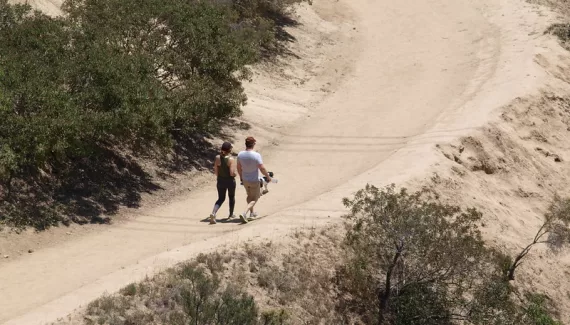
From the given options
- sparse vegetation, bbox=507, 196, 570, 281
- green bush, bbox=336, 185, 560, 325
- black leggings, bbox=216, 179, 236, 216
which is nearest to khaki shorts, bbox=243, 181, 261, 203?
black leggings, bbox=216, 179, 236, 216

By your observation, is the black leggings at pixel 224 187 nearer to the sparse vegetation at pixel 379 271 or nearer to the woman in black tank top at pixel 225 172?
the woman in black tank top at pixel 225 172

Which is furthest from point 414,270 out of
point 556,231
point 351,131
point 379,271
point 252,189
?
point 351,131

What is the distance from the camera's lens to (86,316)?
33.7 ft

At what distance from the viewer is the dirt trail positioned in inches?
489

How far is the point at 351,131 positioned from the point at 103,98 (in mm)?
8467

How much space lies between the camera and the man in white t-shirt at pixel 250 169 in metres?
14.2

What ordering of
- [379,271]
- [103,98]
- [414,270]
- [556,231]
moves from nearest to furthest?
1. [414,270]
2. [379,271]
3. [103,98]
4. [556,231]

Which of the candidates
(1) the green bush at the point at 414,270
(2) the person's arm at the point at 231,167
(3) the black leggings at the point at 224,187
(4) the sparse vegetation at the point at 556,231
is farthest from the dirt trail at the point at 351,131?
(4) the sparse vegetation at the point at 556,231

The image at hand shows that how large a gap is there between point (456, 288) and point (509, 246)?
395cm

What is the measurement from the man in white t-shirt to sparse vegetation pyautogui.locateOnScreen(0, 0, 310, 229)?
8.89ft

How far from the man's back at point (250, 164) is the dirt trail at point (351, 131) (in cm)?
77

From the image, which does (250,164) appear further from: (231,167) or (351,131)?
(351,131)

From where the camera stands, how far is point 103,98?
52.2 feet

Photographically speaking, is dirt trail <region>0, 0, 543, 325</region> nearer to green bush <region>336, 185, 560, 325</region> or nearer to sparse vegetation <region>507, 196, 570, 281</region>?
green bush <region>336, 185, 560, 325</region>
